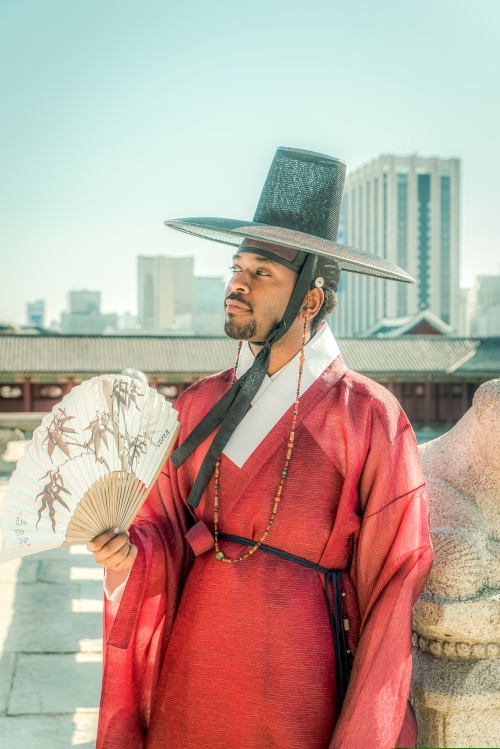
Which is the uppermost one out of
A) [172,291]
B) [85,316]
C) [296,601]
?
[172,291]

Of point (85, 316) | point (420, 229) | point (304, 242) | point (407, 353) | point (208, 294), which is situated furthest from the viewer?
point (420, 229)

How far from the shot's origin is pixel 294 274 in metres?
1.79

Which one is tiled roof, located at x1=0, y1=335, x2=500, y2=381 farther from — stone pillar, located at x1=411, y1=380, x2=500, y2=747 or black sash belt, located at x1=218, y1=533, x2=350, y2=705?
black sash belt, located at x1=218, y1=533, x2=350, y2=705

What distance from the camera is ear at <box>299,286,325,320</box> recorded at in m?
1.81

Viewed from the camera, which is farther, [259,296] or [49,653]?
[49,653]

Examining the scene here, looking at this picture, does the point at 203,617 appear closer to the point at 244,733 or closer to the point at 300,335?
the point at 244,733

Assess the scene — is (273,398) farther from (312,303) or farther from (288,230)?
(288,230)

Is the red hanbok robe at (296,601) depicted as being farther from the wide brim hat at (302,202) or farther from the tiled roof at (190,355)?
the tiled roof at (190,355)

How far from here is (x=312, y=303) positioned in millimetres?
1820

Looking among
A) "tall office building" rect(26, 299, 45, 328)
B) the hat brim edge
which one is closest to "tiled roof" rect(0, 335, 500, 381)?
the hat brim edge

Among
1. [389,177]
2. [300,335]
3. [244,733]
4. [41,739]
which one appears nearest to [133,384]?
[300,335]

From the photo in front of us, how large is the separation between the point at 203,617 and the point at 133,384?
527mm

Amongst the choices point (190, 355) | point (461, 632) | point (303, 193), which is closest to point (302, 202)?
point (303, 193)

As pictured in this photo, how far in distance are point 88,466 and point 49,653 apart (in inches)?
134
